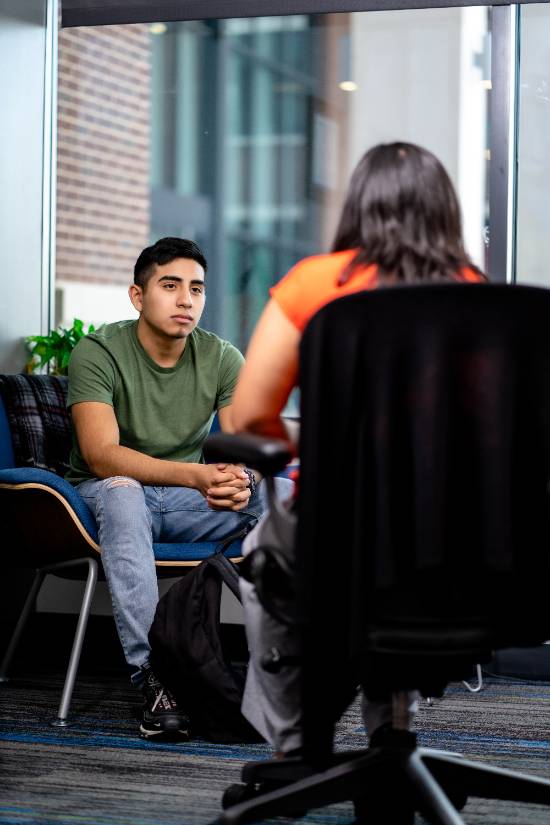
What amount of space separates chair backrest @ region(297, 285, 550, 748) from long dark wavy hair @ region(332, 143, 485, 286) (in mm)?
196

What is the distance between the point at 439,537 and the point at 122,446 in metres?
1.59

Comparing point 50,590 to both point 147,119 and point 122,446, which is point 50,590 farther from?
point 147,119

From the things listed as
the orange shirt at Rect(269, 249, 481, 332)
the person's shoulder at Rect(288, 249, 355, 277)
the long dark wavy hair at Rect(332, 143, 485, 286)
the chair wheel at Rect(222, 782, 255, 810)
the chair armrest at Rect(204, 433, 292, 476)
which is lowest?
the chair wheel at Rect(222, 782, 255, 810)

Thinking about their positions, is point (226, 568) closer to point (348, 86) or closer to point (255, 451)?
point (255, 451)

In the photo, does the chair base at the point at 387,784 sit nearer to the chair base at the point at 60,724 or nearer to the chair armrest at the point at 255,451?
the chair armrest at the point at 255,451

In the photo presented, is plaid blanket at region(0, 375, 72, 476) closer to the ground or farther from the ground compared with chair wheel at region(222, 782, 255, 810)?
farther from the ground

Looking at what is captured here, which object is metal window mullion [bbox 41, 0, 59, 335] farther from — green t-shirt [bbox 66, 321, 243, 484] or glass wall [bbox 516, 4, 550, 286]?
glass wall [bbox 516, 4, 550, 286]

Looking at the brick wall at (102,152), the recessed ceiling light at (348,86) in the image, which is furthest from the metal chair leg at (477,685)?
the recessed ceiling light at (348,86)

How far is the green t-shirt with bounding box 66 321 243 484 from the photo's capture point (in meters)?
3.04

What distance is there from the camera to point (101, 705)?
298 cm

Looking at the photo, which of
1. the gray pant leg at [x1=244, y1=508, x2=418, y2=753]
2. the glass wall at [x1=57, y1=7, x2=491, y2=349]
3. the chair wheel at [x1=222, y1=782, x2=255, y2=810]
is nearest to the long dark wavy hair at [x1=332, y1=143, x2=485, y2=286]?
the gray pant leg at [x1=244, y1=508, x2=418, y2=753]

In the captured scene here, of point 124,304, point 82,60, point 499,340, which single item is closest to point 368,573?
point 499,340

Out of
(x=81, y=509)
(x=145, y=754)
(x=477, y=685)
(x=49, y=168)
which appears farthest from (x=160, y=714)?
(x=49, y=168)

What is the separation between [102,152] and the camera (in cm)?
419
